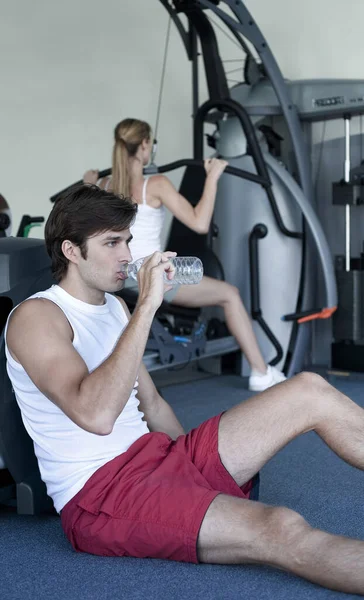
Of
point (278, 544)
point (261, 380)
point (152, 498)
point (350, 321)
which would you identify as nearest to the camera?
point (278, 544)

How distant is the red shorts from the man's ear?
454mm

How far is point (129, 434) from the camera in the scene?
196 centimetres

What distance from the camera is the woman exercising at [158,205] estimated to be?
3.79 meters

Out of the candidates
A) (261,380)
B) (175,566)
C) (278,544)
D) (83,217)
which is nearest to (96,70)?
(261,380)

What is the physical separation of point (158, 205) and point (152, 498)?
2298mm

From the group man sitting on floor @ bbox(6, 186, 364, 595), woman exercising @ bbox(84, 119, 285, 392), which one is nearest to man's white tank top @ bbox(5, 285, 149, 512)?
man sitting on floor @ bbox(6, 186, 364, 595)

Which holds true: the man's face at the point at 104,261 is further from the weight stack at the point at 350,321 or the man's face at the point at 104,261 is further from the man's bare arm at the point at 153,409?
the weight stack at the point at 350,321

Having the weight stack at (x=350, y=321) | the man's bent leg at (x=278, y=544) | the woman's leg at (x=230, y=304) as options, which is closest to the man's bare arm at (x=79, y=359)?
the man's bent leg at (x=278, y=544)

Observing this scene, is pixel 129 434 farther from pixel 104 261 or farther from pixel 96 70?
pixel 96 70

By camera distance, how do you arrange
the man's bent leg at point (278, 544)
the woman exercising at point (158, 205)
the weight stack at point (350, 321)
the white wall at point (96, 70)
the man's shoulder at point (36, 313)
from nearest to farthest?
the man's bent leg at point (278, 544), the man's shoulder at point (36, 313), the woman exercising at point (158, 205), the weight stack at point (350, 321), the white wall at point (96, 70)

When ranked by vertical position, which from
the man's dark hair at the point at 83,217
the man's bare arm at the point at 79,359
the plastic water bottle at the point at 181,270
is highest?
the man's dark hair at the point at 83,217

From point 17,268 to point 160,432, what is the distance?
22.7 inches

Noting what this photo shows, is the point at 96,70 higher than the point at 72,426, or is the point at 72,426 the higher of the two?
the point at 96,70

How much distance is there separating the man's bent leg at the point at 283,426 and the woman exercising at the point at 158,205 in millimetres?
1966
